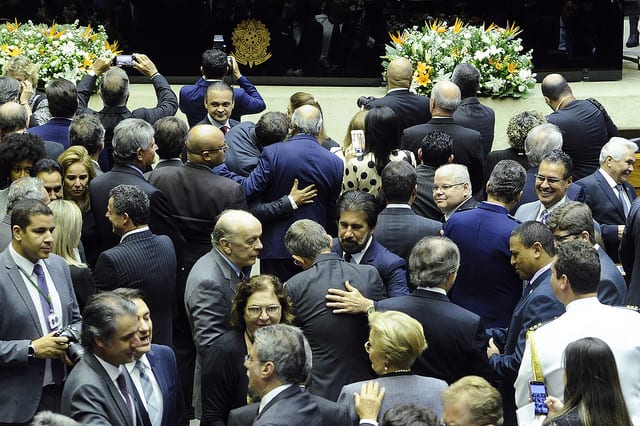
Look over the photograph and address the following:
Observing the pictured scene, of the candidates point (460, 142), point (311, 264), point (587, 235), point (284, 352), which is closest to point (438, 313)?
point (311, 264)

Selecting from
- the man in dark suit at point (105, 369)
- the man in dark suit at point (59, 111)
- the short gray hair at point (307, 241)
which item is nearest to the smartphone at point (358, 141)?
the short gray hair at point (307, 241)

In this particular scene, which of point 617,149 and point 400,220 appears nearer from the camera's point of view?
point 400,220

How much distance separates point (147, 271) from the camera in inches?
277

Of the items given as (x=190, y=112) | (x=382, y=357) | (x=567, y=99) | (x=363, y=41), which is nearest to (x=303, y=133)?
(x=190, y=112)

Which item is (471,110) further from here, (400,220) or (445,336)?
(445,336)

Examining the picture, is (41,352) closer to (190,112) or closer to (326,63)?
(190,112)

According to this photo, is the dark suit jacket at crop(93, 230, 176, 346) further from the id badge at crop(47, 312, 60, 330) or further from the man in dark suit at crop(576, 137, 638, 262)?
the man in dark suit at crop(576, 137, 638, 262)

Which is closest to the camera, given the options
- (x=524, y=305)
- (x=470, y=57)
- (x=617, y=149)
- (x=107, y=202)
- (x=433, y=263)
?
(x=433, y=263)

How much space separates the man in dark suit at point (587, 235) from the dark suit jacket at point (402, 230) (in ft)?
2.77

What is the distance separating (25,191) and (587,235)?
3291mm

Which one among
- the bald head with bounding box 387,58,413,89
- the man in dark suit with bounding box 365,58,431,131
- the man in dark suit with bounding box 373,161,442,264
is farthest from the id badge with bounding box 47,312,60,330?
the bald head with bounding box 387,58,413,89

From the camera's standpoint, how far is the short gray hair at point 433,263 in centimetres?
626

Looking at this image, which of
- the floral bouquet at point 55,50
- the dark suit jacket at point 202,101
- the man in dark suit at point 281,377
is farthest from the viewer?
the floral bouquet at point 55,50

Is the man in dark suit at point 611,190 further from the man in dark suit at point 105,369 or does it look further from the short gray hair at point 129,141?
the man in dark suit at point 105,369
